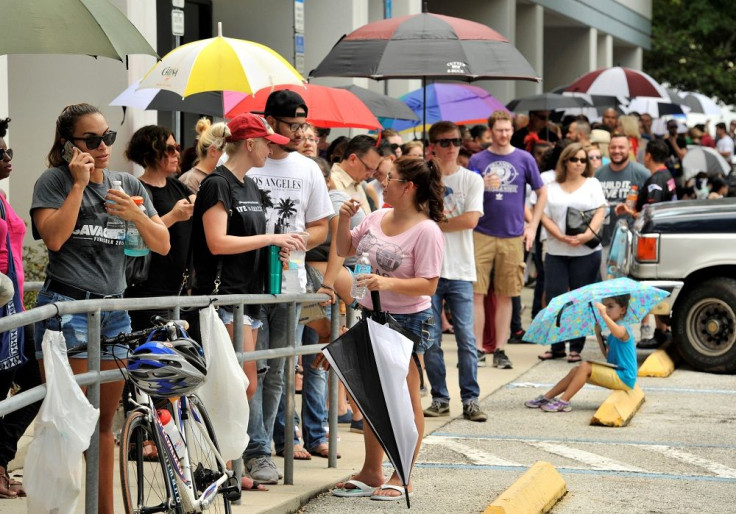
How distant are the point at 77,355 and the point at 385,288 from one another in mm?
2012

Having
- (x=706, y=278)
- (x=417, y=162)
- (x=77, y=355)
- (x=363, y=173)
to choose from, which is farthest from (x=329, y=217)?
(x=706, y=278)

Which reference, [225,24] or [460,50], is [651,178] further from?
[225,24]

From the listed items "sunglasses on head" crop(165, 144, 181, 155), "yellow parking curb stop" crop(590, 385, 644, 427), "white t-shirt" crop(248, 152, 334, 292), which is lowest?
"yellow parking curb stop" crop(590, 385, 644, 427)

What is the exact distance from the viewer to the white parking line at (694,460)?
→ 26.6ft

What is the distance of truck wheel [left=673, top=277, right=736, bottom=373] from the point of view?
40.2 ft

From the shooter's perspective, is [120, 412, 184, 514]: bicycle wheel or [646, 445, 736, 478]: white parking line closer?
[120, 412, 184, 514]: bicycle wheel

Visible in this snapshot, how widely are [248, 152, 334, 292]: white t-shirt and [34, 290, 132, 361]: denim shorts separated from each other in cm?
157

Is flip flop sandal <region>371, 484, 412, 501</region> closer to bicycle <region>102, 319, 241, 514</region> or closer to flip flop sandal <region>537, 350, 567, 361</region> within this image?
bicycle <region>102, 319, 241, 514</region>

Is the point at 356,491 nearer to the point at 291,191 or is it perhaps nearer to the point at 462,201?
Result: the point at 291,191

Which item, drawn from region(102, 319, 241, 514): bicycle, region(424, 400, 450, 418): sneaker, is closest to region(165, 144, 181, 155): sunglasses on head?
region(102, 319, 241, 514): bicycle

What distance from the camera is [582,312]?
10.2 meters

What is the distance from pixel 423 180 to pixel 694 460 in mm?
2632

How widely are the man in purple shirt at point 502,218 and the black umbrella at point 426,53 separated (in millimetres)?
1022

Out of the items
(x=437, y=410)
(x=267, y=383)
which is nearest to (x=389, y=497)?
(x=267, y=383)
